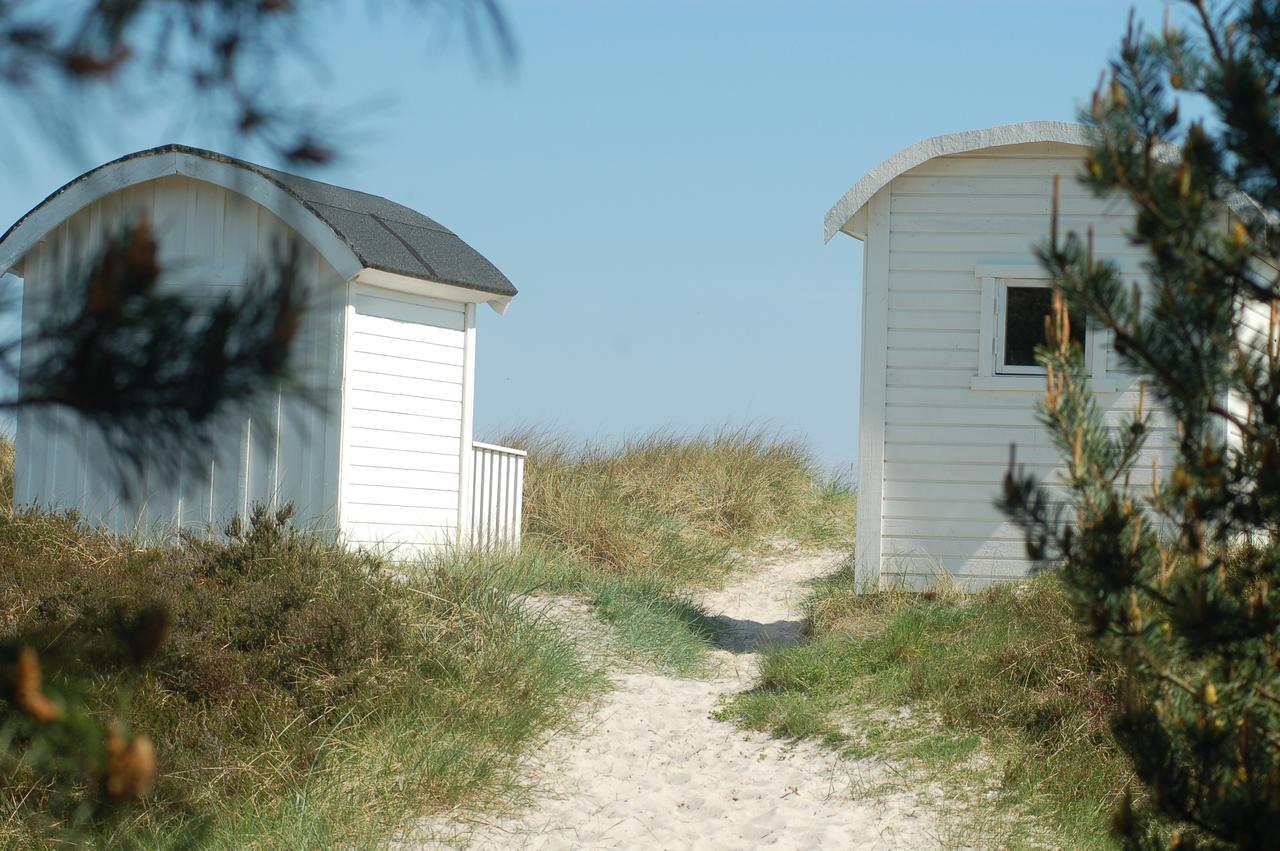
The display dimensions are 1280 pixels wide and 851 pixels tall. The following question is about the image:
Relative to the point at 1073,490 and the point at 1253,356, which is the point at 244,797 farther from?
the point at 1253,356

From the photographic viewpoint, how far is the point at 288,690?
7082 mm

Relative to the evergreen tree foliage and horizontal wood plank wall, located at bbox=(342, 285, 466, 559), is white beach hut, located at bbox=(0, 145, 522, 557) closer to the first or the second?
horizontal wood plank wall, located at bbox=(342, 285, 466, 559)

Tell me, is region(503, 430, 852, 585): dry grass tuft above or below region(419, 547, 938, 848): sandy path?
above

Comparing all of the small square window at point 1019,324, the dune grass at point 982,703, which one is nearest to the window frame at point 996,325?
the small square window at point 1019,324

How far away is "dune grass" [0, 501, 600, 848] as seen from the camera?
591 cm

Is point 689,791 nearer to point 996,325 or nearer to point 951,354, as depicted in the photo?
point 951,354

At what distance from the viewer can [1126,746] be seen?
321 centimetres

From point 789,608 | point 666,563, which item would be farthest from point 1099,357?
point 666,563

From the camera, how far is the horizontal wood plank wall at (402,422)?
35.0ft

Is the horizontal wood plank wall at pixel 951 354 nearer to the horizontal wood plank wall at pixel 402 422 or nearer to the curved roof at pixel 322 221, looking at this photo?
the curved roof at pixel 322 221

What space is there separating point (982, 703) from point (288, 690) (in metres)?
4.03

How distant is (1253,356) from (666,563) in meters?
10.7

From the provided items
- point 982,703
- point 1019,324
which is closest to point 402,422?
point 1019,324

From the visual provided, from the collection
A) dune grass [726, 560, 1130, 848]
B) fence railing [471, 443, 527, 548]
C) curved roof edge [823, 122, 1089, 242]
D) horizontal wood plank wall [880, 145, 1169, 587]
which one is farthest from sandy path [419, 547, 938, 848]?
curved roof edge [823, 122, 1089, 242]
